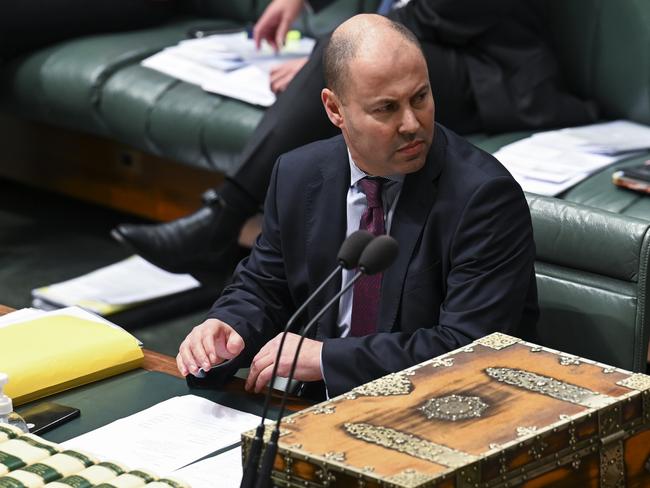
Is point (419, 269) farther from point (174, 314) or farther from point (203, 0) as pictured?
point (203, 0)

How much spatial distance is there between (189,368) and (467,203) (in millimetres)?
511

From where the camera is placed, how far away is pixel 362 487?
1.57 meters

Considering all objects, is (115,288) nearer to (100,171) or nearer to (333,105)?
(100,171)

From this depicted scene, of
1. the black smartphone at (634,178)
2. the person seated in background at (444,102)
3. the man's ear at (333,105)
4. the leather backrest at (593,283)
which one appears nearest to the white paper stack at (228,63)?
the person seated in background at (444,102)

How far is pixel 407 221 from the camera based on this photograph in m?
2.28

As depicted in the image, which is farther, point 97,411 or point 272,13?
point 272,13

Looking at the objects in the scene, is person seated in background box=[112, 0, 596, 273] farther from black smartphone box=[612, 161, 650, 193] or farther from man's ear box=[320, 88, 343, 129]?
man's ear box=[320, 88, 343, 129]

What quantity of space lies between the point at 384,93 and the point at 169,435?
0.64 m

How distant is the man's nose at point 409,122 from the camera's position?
7.25 feet

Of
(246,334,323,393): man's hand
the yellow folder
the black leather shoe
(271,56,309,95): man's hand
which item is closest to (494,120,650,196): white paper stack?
(271,56,309,95): man's hand

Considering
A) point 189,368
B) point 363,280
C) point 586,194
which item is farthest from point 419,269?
point 586,194

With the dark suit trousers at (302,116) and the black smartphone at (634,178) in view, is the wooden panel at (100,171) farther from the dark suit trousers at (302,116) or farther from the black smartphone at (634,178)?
the black smartphone at (634,178)

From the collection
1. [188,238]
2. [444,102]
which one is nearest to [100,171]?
[188,238]

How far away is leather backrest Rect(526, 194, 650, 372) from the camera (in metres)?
2.54
